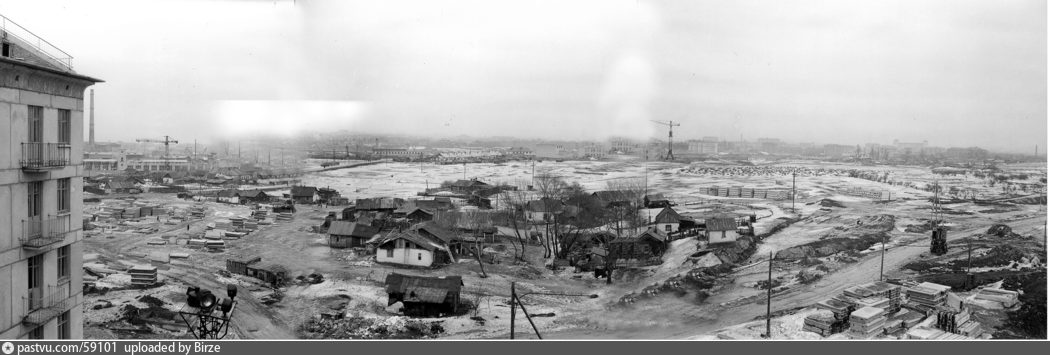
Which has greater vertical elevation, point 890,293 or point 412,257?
point 890,293

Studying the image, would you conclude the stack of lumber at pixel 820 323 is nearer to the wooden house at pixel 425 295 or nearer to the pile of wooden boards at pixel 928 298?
the pile of wooden boards at pixel 928 298

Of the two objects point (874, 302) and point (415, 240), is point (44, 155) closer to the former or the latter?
point (874, 302)

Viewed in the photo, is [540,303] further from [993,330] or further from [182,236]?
[182,236]

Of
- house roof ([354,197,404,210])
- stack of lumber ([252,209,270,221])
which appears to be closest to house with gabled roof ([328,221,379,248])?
house roof ([354,197,404,210])

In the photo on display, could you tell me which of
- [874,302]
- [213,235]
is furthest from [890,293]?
[213,235]

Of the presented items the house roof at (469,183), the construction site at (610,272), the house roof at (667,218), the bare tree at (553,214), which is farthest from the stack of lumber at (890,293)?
the house roof at (469,183)

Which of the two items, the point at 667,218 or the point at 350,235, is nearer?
the point at 350,235
